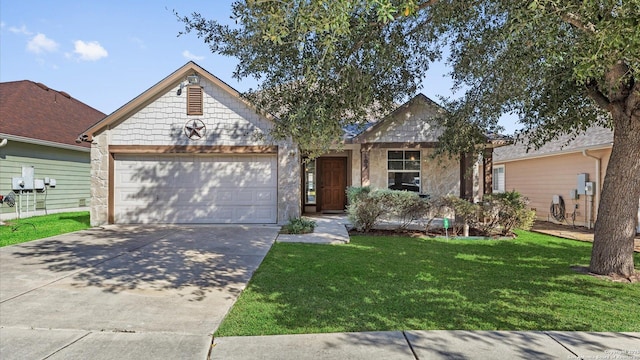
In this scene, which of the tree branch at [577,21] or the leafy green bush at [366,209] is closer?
the tree branch at [577,21]

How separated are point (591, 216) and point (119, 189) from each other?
1682 cm

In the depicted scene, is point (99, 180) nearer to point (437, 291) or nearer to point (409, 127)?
point (409, 127)

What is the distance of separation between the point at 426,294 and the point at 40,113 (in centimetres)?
1779

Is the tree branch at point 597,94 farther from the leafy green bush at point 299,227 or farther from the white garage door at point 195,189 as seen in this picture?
the white garage door at point 195,189

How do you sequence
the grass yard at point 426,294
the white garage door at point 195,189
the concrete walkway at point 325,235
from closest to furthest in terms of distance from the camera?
the grass yard at point 426,294 < the concrete walkway at point 325,235 < the white garage door at point 195,189

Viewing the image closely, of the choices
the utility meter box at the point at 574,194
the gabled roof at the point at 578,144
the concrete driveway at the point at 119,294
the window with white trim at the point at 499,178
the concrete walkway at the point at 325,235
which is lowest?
the concrete driveway at the point at 119,294

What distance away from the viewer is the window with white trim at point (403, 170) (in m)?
13.6

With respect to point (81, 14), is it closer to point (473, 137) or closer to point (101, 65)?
point (101, 65)

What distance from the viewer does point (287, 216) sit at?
39.8 feet

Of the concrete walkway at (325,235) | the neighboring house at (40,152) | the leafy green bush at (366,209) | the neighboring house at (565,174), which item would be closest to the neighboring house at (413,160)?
the leafy green bush at (366,209)

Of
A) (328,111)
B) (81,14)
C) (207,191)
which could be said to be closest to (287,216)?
(207,191)

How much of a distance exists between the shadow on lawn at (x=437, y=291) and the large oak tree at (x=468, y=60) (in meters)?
1.45

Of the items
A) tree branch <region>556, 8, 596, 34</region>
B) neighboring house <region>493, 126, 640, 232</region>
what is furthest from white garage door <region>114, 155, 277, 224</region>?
neighboring house <region>493, 126, 640, 232</region>

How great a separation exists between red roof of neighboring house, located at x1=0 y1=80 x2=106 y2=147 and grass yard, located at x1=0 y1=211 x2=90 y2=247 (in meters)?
3.14
